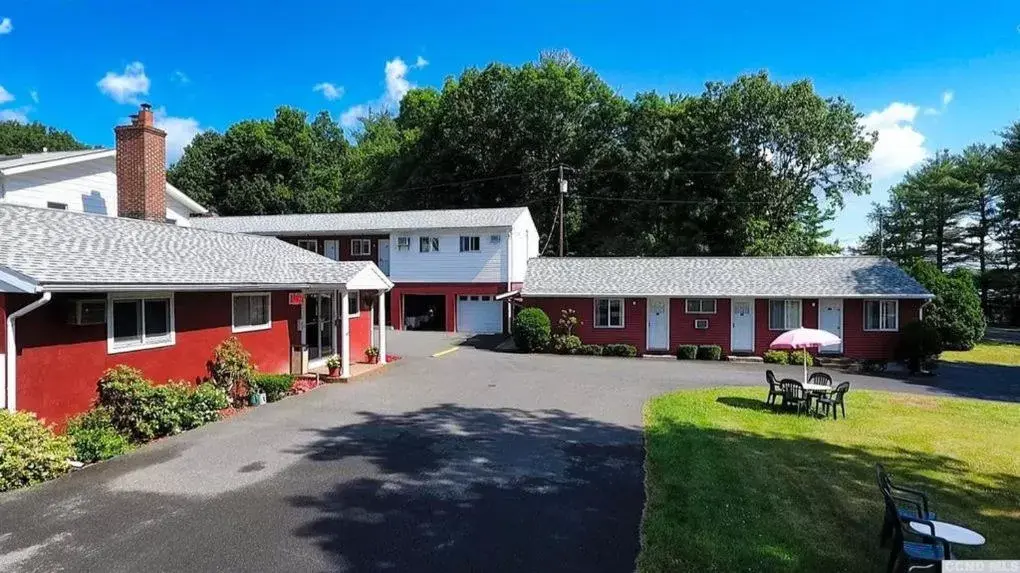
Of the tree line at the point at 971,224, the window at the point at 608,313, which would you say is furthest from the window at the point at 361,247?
the tree line at the point at 971,224

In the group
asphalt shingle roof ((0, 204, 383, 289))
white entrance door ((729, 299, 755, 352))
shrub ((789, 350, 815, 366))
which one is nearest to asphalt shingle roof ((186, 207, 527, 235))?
white entrance door ((729, 299, 755, 352))

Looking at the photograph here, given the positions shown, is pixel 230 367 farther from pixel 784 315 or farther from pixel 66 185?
pixel 784 315

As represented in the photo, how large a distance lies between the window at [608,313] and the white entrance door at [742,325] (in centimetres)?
479

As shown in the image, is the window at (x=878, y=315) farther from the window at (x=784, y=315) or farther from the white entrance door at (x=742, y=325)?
the white entrance door at (x=742, y=325)

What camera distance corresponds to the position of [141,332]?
1110cm

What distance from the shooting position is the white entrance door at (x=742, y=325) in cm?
2511

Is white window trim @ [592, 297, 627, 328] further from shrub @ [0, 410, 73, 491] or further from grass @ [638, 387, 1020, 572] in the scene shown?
shrub @ [0, 410, 73, 491]

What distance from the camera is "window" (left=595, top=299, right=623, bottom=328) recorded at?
2611 cm

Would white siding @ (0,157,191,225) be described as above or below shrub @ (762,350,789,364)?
above

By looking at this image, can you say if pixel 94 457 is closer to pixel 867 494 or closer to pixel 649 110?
pixel 867 494

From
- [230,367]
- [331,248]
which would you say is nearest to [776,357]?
[230,367]

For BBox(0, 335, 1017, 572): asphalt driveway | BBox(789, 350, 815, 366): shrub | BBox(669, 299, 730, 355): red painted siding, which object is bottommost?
BBox(789, 350, 815, 366): shrub

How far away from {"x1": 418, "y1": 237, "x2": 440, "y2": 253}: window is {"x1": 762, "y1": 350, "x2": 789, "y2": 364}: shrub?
17.4m

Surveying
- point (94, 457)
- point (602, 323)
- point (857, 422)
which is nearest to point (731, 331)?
point (602, 323)
